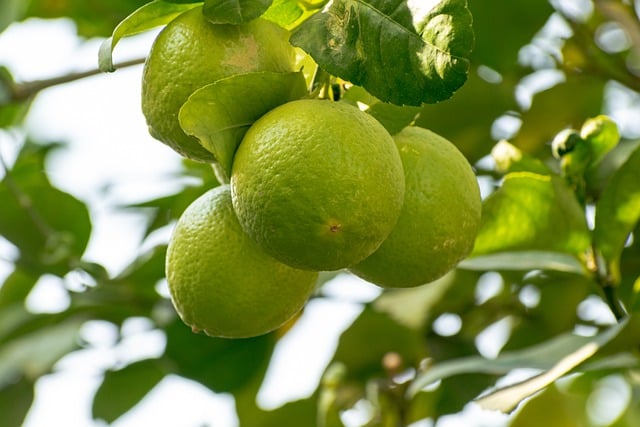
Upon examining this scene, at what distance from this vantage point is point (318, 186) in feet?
2.56

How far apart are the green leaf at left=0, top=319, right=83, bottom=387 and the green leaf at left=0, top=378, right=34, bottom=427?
31mm

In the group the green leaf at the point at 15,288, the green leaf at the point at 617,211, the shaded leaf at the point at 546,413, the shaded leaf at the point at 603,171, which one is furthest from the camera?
the green leaf at the point at 15,288

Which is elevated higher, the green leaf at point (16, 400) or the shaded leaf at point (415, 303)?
the shaded leaf at point (415, 303)

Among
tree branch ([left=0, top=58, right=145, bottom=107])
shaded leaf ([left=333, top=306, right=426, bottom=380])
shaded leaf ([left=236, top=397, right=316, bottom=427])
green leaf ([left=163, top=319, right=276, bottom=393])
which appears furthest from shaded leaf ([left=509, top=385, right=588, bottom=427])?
tree branch ([left=0, top=58, right=145, bottom=107])

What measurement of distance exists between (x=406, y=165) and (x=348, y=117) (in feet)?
0.37

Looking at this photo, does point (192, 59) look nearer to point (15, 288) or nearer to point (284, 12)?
point (284, 12)

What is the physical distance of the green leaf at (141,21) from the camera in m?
→ 0.86

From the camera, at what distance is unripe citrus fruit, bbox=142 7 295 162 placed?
846 millimetres

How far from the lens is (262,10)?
0.84 metres

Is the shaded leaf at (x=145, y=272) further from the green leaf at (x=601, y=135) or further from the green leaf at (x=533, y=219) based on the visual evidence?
the green leaf at (x=601, y=135)

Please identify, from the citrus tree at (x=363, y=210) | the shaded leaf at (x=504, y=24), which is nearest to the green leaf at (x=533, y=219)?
the citrus tree at (x=363, y=210)

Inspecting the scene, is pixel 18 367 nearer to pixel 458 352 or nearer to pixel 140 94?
pixel 458 352

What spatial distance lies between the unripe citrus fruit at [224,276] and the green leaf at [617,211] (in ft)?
1.66

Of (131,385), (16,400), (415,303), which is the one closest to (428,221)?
(415,303)
